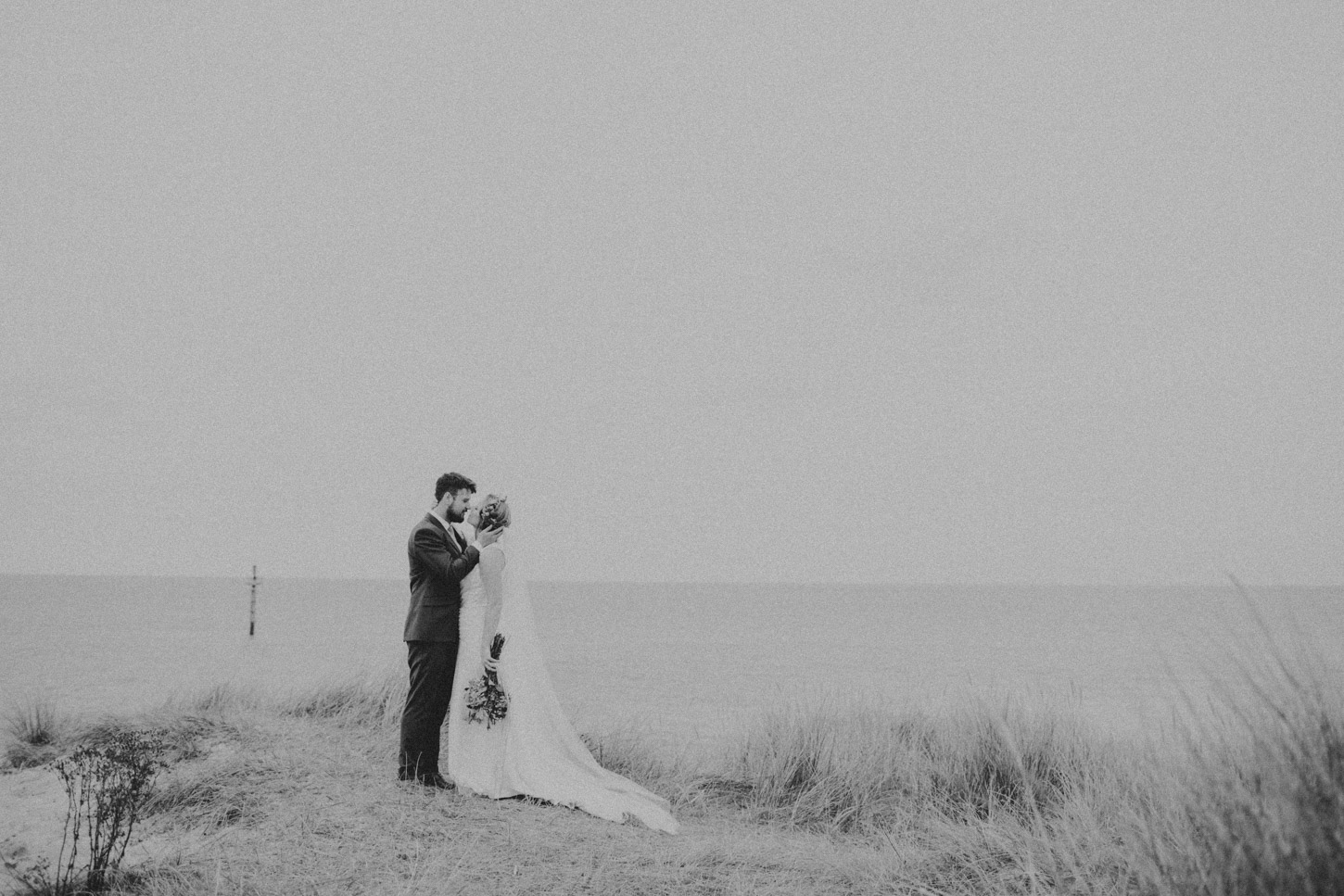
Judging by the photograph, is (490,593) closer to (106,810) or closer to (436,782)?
(436,782)

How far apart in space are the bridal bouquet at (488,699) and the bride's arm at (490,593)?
6 cm

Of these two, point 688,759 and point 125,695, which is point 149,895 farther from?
point 125,695

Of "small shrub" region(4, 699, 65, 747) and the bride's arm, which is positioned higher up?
the bride's arm

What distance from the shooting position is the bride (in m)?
6.30

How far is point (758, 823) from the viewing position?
258 inches

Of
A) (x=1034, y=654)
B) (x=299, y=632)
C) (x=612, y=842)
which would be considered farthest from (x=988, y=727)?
(x=299, y=632)

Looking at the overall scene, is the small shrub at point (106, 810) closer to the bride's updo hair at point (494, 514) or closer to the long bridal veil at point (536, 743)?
the long bridal veil at point (536, 743)

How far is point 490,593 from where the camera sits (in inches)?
253

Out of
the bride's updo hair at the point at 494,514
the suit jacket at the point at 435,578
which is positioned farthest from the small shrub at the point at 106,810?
the bride's updo hair at the point at 494,514

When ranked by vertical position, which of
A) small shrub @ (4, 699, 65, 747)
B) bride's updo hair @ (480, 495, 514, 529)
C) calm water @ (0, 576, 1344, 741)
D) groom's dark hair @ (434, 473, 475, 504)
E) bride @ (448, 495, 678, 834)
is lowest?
calm water @ (0, 576, 1344, 741)

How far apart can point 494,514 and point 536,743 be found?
5.99 feet

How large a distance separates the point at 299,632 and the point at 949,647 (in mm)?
34068

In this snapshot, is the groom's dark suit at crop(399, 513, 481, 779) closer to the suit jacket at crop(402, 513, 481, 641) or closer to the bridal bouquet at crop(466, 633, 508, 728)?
the suit jacket at crop(402, 513, 481, 641)

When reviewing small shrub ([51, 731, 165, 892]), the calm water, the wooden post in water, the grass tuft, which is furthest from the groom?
the wooden post in water
